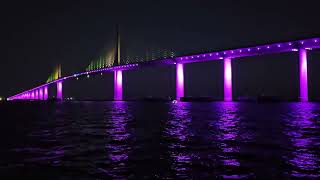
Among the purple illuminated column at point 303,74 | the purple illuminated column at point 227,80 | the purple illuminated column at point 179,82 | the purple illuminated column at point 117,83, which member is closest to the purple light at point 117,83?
the purple illuminated column at point 117,83

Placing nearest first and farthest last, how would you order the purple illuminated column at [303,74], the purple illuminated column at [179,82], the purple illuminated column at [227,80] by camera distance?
the purple illuminated column at [303,74]
the purple illuminated column at [227,80]
the purple illuminated column at [179,82]

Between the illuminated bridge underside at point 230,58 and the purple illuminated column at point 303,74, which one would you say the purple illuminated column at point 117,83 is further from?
the purple illuminated column at point 303,74

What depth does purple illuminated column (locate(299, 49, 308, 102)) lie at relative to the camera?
6200 centimetres

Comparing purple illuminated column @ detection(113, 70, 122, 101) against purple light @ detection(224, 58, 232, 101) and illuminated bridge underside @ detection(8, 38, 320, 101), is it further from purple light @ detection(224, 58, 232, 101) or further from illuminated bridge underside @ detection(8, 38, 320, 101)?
purple light @ detection(224, 58, 232, 101)

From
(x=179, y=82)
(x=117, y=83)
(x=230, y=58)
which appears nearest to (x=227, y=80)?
(x=230, y=58)

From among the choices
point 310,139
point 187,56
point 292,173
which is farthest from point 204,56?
point 292,173

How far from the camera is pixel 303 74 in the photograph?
6209 cm

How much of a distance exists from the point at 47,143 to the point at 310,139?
26.5 feet

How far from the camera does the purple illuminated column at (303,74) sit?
203 feet

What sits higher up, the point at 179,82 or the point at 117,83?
the point at 117,83

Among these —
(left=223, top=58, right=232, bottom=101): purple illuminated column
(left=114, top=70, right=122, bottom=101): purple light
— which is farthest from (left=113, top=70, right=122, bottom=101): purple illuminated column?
(left=223, top=58, right=232, bottom=101): purple illuminated column

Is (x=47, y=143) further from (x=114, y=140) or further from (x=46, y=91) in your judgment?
(x=46, y=91)

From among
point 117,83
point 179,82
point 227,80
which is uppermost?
point 117,83

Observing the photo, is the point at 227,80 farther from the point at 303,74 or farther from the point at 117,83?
the point at 117,83
